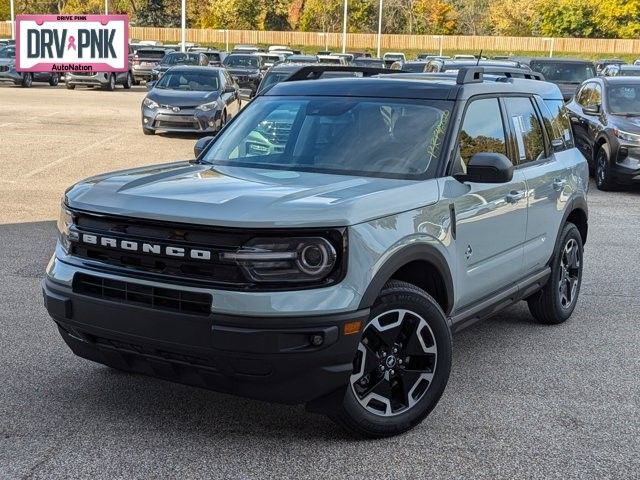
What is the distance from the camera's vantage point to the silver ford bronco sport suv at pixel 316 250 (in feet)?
13.3

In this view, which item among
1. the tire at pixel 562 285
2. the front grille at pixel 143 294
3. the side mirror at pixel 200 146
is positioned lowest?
the tire at pixel 562 285

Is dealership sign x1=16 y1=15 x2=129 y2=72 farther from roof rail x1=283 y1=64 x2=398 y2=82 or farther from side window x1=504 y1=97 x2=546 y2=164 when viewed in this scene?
side window x1=504 y1=97 x2=546 y2=164

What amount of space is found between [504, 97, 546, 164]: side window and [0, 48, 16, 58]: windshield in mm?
34324

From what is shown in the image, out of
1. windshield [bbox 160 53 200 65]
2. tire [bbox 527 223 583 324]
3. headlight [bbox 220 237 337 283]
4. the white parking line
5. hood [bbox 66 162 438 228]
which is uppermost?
windshield [bbox 160 53 200 65]

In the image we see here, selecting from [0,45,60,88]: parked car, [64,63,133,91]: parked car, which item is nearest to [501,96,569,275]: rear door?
[64,63,133,91]: parked car

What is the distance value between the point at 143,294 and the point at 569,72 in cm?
2208

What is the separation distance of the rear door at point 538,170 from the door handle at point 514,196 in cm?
15

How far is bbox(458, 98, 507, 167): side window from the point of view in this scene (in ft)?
17.6

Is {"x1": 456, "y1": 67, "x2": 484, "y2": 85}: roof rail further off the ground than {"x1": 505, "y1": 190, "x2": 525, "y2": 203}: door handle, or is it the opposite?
{"x1": 456, "y1": 67, "x2": 484, "y2": 85}: roof rail

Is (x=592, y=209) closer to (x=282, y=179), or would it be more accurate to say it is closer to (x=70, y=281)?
(x=282, y=179)

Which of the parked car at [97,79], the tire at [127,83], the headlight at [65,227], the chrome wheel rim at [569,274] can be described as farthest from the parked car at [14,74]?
the headlight at [65,227]

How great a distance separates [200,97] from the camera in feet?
67.2

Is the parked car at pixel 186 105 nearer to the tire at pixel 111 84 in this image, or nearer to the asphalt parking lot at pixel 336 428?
the asphalt parking lot at pixel 336 428

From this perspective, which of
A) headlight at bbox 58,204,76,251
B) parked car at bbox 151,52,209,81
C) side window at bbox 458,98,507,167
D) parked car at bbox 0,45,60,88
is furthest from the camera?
parked car at bbox 0,45,60,88
